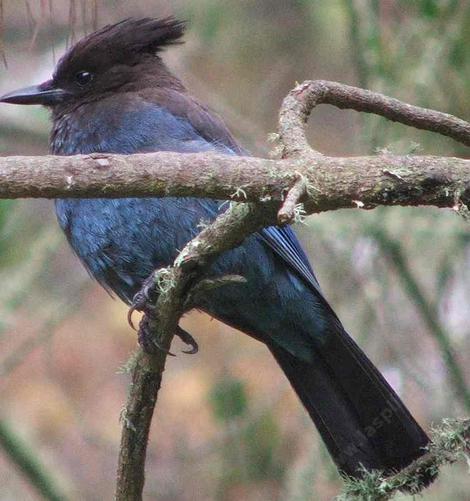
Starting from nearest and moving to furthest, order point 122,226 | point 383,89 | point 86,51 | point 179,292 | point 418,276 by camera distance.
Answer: point 179,292, point 122,226, point 86,51, point 383,89, point 418,276

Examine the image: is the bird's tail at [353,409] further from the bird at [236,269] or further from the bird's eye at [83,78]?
the bird's eye at [83,78]

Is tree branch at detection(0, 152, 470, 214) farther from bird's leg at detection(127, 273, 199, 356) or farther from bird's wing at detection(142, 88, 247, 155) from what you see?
bird's wing at detection(142, 88, 247, 155)

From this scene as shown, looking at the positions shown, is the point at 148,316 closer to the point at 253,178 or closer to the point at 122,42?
the point at 253,178

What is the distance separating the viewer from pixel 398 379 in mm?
6324

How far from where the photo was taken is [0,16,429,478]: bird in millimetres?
4555

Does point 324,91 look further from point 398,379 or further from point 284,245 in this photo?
point 398,379

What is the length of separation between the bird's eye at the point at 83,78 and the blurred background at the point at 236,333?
0.72 feet

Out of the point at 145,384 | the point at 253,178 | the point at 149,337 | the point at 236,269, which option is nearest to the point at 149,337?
the point at 149,337

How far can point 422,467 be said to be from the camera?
3.76m

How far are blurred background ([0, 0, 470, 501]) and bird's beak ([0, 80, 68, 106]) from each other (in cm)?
26

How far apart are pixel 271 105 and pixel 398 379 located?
260 centimetres

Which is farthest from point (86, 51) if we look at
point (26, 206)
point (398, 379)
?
point (398, 379)

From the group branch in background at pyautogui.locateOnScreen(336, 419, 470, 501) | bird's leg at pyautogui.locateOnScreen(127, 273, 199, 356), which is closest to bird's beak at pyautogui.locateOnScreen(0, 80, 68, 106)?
bird's leg at pyautogui.locateOnScreen(127, 273, 199, 356)

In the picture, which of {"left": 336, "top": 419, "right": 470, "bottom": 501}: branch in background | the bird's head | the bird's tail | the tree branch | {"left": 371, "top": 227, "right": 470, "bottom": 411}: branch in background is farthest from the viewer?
{"left": 371, "top": 227, "right": 470, "bottom": 411}: branch in background
